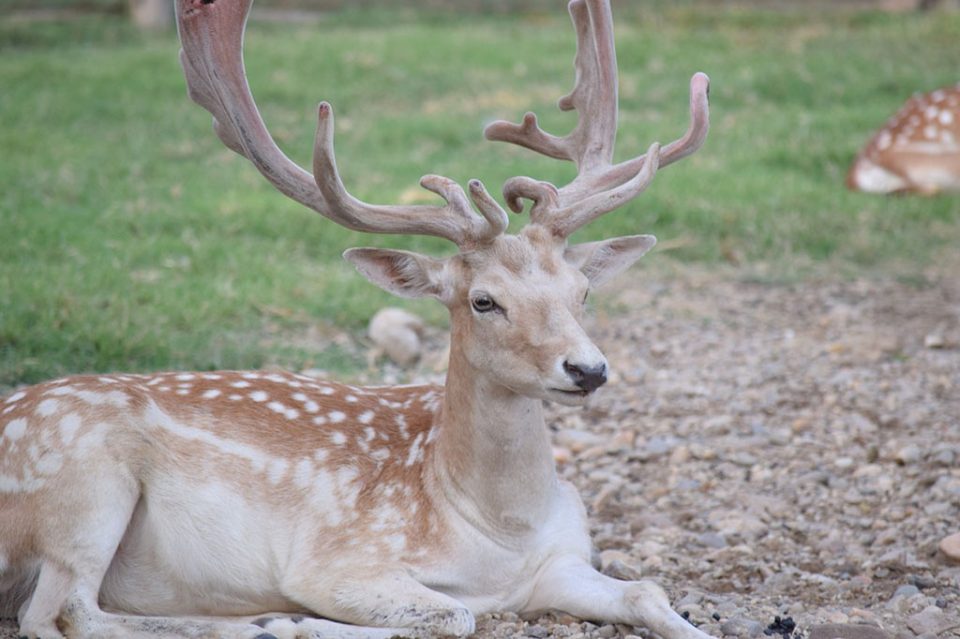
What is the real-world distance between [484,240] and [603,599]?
109 cm

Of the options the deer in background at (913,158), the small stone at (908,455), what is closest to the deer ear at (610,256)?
the small stone at (908,455)

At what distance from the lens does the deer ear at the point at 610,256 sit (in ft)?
14.4

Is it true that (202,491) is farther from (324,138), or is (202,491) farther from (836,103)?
(836,103)

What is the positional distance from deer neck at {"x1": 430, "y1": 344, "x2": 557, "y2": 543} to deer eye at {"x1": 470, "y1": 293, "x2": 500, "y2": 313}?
0.18 m

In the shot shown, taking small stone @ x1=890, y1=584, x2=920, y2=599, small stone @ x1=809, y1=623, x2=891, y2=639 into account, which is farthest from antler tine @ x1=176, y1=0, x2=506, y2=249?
small stone @ x1=890, y1=584, x2=920, y2=599

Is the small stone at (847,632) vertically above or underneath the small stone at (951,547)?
underneath

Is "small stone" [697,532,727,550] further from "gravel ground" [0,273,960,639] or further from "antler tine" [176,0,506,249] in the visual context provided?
"antler tine" [176,0,506,249]

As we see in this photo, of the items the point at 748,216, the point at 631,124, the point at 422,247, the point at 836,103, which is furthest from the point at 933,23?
the point at 422,247

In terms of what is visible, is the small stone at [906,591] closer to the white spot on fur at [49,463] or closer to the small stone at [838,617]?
the small stone at [838,617]

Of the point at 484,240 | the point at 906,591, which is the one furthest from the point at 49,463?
the point at 906,591

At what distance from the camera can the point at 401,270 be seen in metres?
4.23

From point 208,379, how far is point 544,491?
44.4 inches

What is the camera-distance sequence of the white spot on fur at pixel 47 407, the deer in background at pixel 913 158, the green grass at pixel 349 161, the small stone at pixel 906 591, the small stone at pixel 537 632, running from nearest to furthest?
the small stone at pixel 537 632, the white spot on fur at pixel 47 407, the small stone at pixel 906 591, the green grass at pixel 349 161, the deer in background at pixel 913 158

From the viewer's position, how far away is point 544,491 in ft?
13.8
